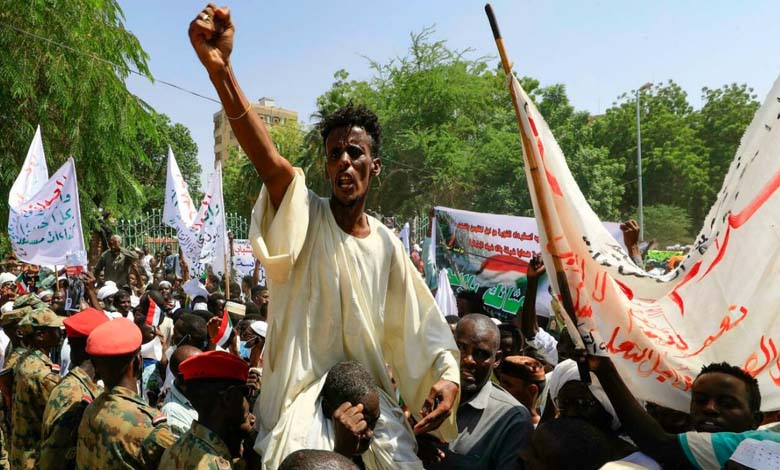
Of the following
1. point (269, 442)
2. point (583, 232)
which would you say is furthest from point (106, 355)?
point (583, 232)

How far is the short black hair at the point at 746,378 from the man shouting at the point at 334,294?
0.94 metres

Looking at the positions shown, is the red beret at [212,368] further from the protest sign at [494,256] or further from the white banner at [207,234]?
the white banner at [207,234]

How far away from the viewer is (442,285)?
7.89 metres

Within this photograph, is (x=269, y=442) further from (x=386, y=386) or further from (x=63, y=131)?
(x=63, y=131)

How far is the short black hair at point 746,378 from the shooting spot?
257cm

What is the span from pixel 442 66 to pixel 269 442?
35.6m

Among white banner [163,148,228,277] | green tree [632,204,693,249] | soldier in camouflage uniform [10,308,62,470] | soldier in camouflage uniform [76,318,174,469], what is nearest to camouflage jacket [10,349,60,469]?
soldier in camouflage uniform [10,308,62,470]

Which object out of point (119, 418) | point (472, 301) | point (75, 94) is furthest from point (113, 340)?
point (75, 94)

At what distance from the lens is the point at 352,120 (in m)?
2.49

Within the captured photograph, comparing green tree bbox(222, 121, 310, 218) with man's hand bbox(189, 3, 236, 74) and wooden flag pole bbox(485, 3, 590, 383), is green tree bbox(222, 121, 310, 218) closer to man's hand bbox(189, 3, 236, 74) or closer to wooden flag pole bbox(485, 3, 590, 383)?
wooden flag pole bbox(485, 3, 590, 383)

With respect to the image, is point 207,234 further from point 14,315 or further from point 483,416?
point 483,416

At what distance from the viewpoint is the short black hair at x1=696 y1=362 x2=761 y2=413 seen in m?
2.57

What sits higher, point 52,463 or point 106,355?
point 106,355

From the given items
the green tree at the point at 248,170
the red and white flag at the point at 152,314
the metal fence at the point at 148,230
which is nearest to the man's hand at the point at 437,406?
the red and white flag at the point at 152,314
